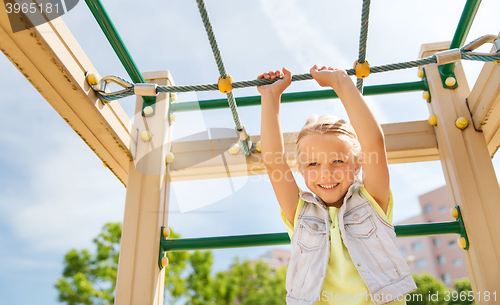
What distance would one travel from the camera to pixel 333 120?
1.21 metres

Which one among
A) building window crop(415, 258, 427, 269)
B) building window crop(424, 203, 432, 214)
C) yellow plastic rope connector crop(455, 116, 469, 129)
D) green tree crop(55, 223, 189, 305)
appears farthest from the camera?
building window crop(424, 203, 432, 214)

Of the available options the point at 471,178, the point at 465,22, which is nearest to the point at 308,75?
the point at 465,22

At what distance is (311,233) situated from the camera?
1093 millimetres

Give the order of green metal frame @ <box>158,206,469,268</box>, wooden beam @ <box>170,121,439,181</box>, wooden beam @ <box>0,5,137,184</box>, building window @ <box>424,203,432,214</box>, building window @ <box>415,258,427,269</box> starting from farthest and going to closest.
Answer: building window @ <box>424,203,432,214</box>, building window @ <box>415,258,427,269</box>, wooden beam @ <box>170,121,439,181</box>, green metal frame @ <box>158,206,469,268</box>, wooden beam @ <box>0,5,137,184</box>

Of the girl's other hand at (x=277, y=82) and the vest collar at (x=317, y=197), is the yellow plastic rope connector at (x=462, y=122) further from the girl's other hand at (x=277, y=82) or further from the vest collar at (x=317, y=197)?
the girl's other hand at (x=277, y=82)

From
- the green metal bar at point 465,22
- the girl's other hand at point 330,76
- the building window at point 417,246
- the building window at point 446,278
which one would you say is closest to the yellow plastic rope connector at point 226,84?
the girl's other hand at point 330,76

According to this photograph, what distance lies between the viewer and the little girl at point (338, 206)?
98 centimetres

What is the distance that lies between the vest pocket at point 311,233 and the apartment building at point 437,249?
27.1 metres

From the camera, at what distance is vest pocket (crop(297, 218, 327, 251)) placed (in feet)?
3.51

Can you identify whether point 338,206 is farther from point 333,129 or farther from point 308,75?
point 308,75

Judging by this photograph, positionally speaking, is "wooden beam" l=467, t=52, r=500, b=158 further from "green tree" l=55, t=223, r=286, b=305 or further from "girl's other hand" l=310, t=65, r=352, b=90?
"green tree" l=55, t=223, r=286, b=305

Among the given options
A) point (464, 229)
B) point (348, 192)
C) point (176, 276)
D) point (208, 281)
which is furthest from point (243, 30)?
point (208, 281)

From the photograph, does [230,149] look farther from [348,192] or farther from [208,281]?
[208,281]

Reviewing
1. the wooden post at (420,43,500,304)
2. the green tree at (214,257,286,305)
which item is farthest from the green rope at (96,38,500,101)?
the green tree at (214,257,286,305)
